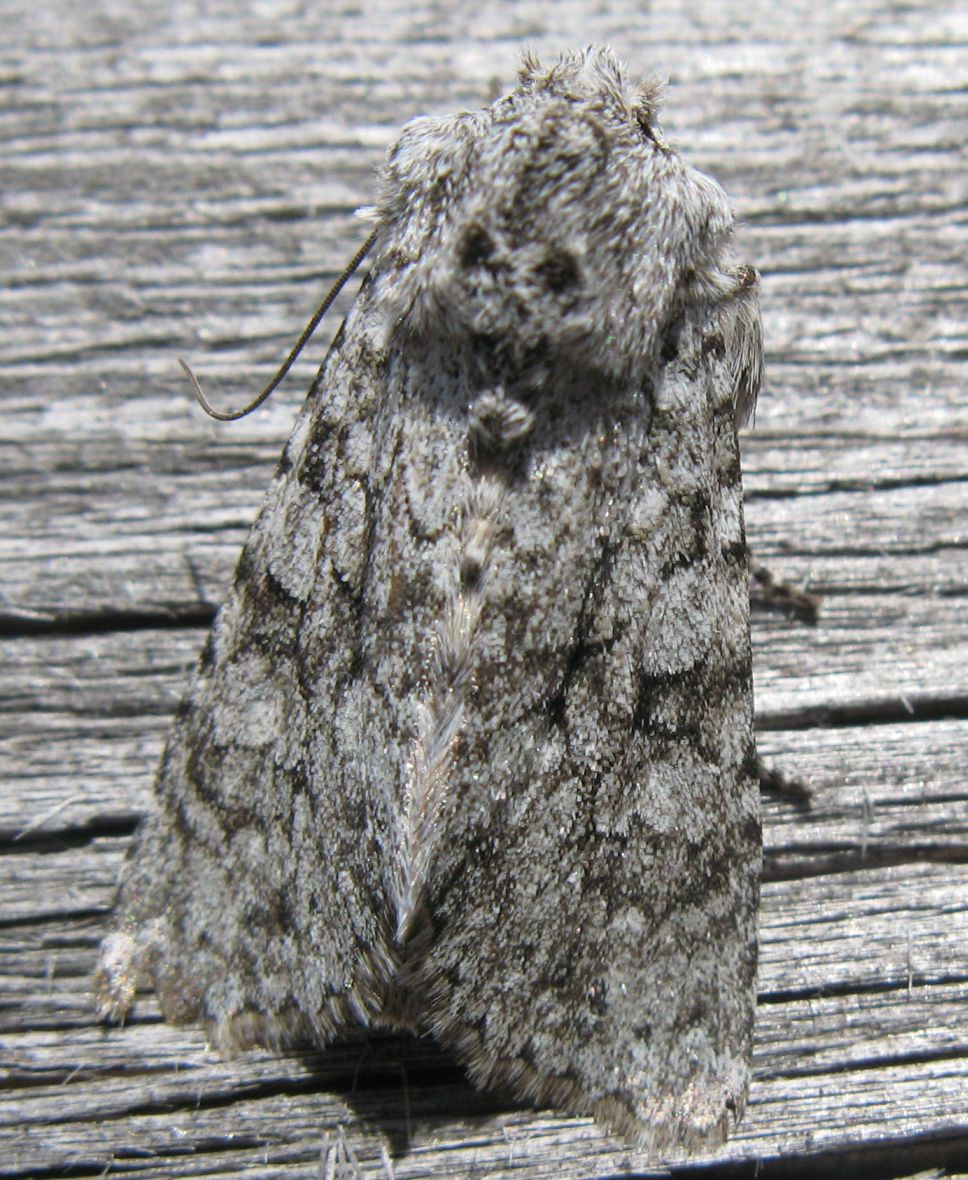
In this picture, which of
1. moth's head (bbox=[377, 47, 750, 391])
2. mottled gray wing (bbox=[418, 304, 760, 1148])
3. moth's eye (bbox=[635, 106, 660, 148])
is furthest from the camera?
moth's eye (bbox=[635, 106, 660, 148])

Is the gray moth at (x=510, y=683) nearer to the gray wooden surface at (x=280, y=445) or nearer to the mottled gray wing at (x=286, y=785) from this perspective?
the mottled gray wing at (x=286, y=785)

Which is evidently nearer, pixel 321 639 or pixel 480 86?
pixel 321 639

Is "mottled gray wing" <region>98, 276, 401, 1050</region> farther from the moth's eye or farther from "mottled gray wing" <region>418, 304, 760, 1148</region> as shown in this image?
the moth's eye

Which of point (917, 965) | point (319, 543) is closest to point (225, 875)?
point (319, 543)

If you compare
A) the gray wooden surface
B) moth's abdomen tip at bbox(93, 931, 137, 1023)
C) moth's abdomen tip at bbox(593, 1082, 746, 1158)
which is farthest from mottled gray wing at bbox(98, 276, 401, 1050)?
moth's abdomen tip at bbox(593, 1082, 746, 1158)

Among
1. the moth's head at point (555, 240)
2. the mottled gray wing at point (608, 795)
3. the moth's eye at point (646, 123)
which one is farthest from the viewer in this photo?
the moth's eye at point (646, 123)

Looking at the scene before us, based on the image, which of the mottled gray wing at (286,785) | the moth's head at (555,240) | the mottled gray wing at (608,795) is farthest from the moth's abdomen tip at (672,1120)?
the moth's head at (555,240)

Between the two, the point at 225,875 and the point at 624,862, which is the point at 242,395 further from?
the point at 624,862
